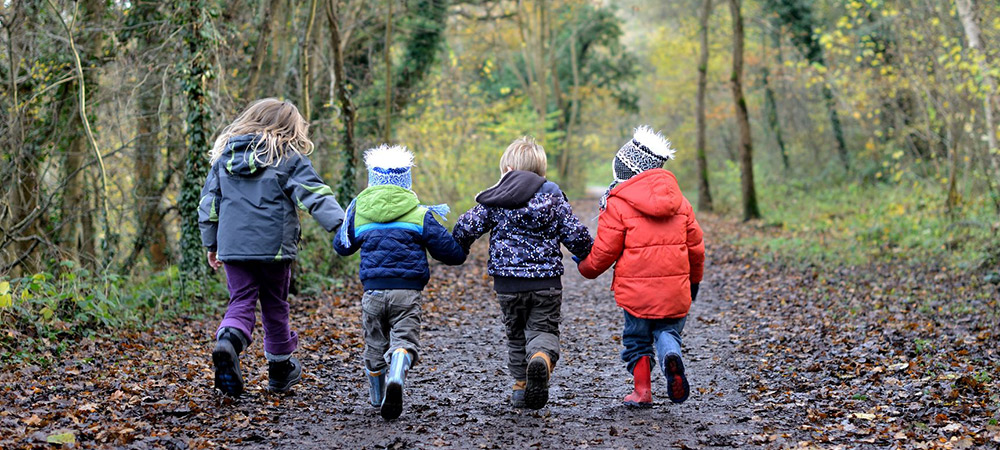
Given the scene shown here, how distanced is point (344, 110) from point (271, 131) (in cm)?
694

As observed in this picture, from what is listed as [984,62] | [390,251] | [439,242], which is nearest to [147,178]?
[390,251]

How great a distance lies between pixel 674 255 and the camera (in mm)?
5414

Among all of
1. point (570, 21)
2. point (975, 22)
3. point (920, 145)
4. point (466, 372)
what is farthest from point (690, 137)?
point (466, 372)

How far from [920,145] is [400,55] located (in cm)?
1323

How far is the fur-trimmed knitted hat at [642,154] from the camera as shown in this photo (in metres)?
5.57

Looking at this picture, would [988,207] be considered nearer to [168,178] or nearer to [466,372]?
[466,372]

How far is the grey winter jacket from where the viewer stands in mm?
5254

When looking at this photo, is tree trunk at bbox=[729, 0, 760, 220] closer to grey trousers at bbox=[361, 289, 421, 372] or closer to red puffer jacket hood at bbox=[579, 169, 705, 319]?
red puffer jacket hood at bbox=[579, 169, 705, 319]

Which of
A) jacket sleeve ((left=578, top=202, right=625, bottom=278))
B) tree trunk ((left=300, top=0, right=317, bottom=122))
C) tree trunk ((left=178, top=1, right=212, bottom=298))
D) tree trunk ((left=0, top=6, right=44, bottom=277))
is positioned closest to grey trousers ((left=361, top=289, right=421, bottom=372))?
jacket sleeve ((left=578, top=202, right=625, bottom=278))

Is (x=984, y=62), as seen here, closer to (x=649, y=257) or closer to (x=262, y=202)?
(x=649, y=257)

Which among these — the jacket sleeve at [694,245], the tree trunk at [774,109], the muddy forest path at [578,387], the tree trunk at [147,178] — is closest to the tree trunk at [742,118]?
the tree trunk at [774,109]

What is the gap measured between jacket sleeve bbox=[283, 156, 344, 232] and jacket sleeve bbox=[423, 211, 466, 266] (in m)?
0.56

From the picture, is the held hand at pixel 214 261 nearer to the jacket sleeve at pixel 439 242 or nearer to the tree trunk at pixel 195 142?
the jacket sleeve at pixel 439 242

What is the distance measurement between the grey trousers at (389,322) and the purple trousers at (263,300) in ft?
2.21
